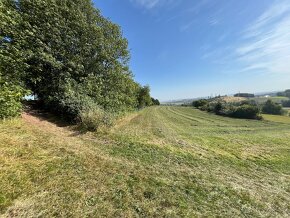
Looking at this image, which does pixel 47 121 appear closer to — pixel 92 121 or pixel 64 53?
pixel 92 121

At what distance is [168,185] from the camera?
13.8 feet

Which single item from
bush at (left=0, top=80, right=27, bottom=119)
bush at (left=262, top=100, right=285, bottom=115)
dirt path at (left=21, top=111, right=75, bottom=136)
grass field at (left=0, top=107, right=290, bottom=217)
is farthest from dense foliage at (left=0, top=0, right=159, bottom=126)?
bush at (left=262, top=100, right=285, bottom=115)

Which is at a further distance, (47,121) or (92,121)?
(47,121)

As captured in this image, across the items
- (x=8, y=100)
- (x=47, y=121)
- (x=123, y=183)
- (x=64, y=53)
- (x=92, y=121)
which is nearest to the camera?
(x=123, y=183)

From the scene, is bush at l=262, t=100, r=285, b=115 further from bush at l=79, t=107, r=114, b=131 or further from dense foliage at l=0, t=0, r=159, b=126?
bush at l=79, t=107, r=114, b=131

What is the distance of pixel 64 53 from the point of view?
11.8 meters

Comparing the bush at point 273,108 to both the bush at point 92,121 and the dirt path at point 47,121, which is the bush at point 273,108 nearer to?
the bush at point 92,121

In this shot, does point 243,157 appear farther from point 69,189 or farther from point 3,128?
point 3,128

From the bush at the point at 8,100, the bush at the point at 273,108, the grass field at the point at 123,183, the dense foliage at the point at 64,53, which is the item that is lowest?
the bush at the point at 273,108

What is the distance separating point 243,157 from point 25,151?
26.7ft

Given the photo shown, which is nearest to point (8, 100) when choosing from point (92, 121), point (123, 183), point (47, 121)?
point (47, 121)

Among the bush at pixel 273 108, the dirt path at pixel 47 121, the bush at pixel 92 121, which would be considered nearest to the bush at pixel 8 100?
the dirt path at pixel 47 121

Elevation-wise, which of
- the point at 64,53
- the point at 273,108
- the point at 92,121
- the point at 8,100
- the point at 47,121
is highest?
the point at 64,53

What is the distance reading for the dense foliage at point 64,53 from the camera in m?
8.23
